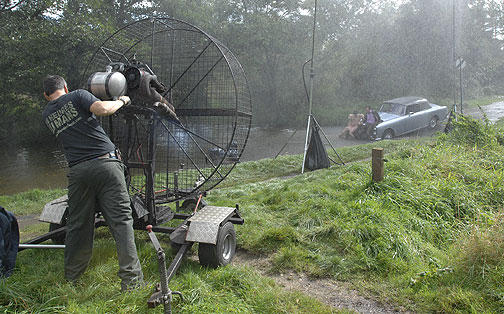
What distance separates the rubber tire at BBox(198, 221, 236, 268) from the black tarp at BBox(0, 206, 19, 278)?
1.57 m

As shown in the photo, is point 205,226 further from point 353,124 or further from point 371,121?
point 353,124

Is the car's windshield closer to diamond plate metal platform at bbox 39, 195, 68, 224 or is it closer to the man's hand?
the man's hand

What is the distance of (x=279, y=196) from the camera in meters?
5.66

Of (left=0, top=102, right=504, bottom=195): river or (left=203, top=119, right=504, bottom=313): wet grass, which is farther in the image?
(left=0, top=102, right=504, bottom=195): river

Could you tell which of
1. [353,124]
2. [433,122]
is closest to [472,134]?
[353,124]

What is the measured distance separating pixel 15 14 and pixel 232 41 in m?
10.9

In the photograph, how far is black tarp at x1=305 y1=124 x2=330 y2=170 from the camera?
8281 millimetres

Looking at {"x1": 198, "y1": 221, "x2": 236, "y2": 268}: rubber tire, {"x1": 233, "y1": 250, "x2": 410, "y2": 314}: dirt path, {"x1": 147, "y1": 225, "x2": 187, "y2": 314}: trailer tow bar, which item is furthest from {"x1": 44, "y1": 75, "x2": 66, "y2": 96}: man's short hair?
{"x1": 233, "y1": 250, "x2": 410, "y2": 314}: dirt path

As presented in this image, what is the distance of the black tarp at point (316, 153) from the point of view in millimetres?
8281

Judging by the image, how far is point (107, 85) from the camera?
3061mm

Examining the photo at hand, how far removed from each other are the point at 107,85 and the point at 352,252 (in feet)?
9.72

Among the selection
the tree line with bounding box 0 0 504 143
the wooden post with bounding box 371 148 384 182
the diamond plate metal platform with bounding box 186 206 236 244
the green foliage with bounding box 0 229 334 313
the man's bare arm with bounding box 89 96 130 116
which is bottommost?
the green foliage with bounding box 0 229 334 313

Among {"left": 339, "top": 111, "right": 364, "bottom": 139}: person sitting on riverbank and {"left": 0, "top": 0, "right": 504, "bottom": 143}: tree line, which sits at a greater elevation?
{"left": 0, "top": 0, "right": 504, "bottom": 143}: tree line

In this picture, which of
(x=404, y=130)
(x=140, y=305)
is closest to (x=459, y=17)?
(x=404, y=130)
